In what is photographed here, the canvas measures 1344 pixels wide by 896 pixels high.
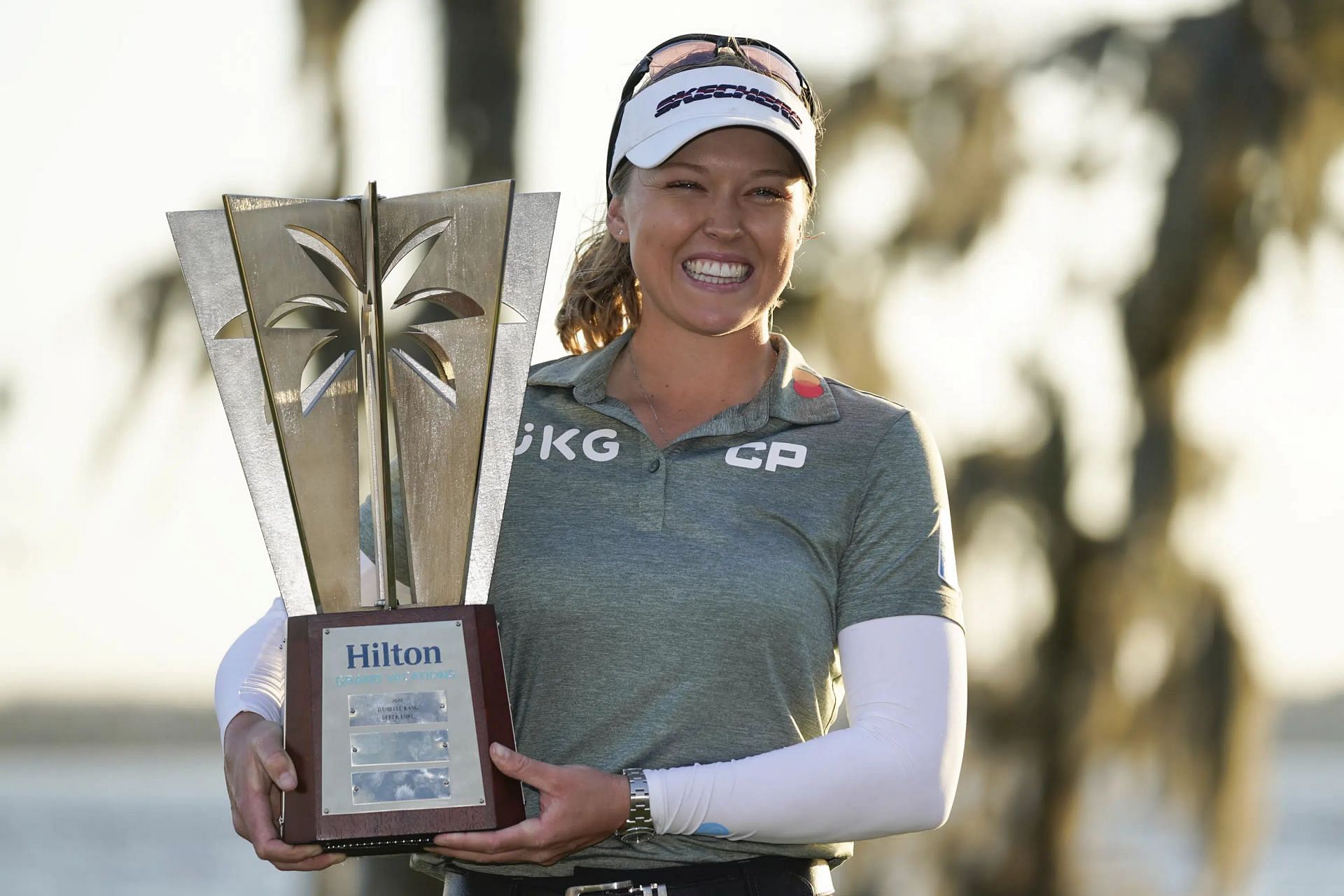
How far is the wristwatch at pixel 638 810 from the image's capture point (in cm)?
195

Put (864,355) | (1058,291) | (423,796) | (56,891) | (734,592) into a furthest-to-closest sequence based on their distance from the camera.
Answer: (56,891) < (1058,291) < (864,355) < (734,592) < (423,796)

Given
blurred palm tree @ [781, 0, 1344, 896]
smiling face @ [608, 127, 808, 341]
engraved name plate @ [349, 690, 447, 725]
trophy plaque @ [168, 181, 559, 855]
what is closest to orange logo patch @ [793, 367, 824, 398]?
smiling face @ [608, 127, 808, 341]

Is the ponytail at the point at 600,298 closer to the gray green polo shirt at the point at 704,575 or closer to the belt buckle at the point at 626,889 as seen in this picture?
the gray green polo shirt at the point at 704,575

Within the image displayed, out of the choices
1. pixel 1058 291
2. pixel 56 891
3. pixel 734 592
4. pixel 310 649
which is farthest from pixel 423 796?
pixel 56 891

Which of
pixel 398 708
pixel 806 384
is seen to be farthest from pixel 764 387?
pixel 398 708

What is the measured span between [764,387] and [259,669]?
70 cm

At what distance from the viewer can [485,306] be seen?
2.17 m

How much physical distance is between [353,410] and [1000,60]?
12.5 feet

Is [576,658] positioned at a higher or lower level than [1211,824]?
lower

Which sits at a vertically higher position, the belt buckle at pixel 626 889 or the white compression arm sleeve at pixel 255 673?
the white compression arm sleeve at pixel 255 673

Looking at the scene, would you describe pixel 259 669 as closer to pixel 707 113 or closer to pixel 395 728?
pixel 395 728

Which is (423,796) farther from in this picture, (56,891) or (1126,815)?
(56,891)

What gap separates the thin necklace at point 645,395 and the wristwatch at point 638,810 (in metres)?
0.45

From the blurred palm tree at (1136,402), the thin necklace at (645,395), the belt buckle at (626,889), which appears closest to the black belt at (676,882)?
the belt buckle at (626,889)
